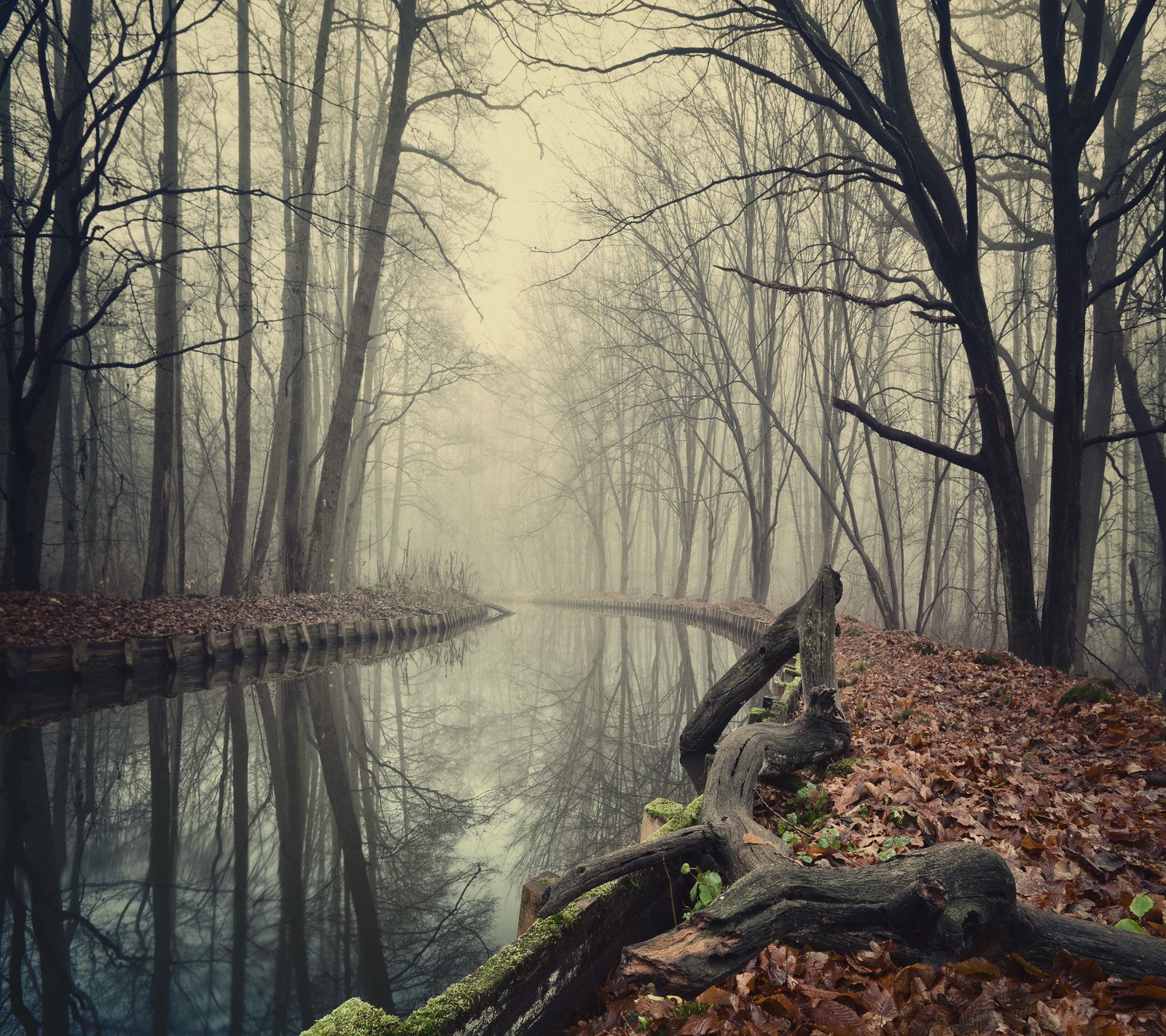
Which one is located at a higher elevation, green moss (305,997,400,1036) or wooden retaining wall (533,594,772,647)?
green moss (305,997,400,1036)

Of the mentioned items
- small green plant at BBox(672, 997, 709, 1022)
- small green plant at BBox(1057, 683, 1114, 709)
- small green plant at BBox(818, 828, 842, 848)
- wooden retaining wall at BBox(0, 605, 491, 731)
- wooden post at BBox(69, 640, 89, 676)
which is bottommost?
wooden retaining wall at BBox(0, 605, 491, 731)

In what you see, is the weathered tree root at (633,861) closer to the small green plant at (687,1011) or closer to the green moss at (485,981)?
the green moss at (485,981)

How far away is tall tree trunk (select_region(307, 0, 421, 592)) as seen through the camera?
46.4 ft

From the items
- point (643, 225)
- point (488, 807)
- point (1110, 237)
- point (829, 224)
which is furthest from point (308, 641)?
point (643, 225)

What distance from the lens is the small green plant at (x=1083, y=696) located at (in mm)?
4449

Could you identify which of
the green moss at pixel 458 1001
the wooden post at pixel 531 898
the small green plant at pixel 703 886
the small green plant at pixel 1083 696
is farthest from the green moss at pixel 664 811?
the small green plant at pixel 1083 696

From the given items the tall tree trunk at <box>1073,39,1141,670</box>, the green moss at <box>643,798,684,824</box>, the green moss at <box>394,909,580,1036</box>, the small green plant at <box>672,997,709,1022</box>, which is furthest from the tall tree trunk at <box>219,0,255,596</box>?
the tall tree trunk at <box>1073,39,1141,670</box>

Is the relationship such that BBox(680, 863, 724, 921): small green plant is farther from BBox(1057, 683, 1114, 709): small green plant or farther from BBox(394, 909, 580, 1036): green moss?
BBox(1057, 683, 1114, 709): small green plant

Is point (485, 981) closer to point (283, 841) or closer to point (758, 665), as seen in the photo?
point (283, 841)

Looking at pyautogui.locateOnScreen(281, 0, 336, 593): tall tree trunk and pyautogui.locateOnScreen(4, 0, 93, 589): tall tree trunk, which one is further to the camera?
pyautogui.locateOnScreen(281, 0, 336, 593): tall tree trunk

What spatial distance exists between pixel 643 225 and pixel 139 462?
21076mm

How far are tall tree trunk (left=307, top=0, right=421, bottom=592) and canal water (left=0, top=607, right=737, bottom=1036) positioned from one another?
5476 millimetres

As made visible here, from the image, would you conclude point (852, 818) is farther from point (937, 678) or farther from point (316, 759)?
point (316, 759)

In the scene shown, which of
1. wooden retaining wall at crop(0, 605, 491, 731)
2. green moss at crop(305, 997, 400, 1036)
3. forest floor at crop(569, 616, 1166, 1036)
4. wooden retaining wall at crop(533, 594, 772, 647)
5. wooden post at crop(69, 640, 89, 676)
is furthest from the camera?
wooden retaining wall at crop(533, 594, 772, 647)
